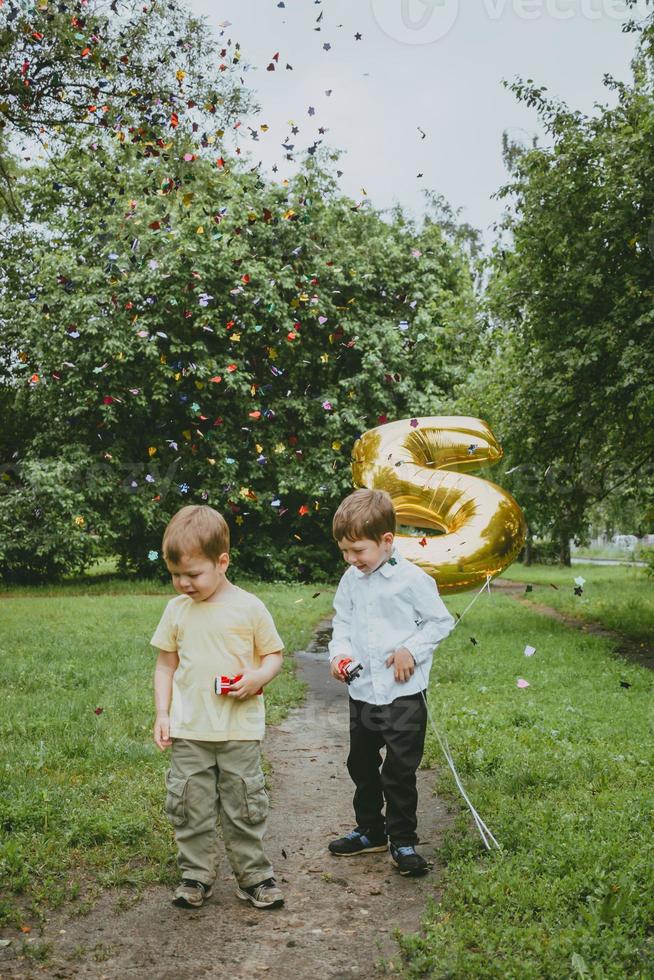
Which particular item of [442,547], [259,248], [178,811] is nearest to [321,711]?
[442,547]

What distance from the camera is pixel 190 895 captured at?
3.40 m

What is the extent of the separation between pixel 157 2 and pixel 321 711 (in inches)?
336

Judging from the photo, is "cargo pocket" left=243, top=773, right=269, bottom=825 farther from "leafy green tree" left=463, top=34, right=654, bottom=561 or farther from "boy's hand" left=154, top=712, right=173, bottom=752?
"leafy green tree" left=463, top=34, right=654, bottom=561

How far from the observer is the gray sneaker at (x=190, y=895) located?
134 inches

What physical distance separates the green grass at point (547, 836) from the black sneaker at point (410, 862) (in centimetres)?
12

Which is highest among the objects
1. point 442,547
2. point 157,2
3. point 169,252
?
point 157,2

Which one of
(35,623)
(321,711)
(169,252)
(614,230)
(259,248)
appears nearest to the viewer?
(321,711)

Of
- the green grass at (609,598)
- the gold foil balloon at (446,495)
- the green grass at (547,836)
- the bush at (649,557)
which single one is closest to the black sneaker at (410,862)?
the green grass at (547,836)

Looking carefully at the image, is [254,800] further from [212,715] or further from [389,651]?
[389,651]

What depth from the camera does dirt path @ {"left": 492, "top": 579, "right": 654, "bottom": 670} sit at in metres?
10.1

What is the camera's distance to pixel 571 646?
33.5 feet

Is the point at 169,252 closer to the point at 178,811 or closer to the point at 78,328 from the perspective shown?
the point at 78,328

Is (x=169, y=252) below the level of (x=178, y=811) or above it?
above

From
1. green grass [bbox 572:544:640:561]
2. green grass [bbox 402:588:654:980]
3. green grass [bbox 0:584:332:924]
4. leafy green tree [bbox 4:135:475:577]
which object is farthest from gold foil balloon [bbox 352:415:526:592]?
green grass [bbox 572:544:640:561]
